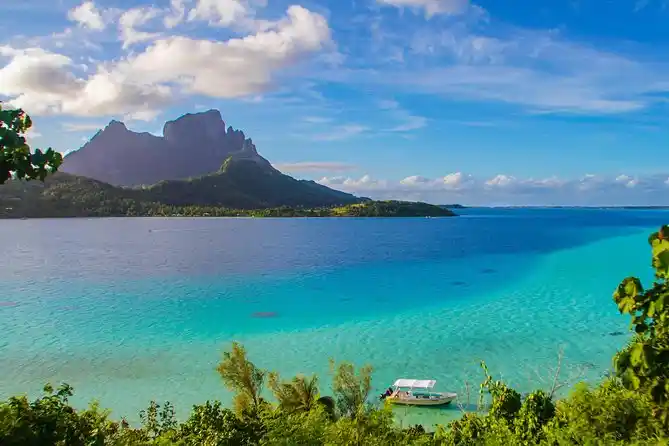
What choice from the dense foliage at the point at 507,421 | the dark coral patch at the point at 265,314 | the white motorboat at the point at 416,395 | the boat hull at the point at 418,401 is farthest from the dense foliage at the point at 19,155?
the dark coral patch at the point at 265,314

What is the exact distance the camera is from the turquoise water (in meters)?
28.5

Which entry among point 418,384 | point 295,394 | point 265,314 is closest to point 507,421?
point 295,394

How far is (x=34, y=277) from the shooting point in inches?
2603

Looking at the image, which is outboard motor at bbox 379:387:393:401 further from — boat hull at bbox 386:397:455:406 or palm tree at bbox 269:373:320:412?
palm tree at bbox 269:373:320:412

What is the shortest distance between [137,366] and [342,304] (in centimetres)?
2254

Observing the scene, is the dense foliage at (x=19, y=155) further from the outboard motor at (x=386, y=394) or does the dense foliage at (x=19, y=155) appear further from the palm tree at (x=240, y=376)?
the outboard motor at (x=386, y=394)

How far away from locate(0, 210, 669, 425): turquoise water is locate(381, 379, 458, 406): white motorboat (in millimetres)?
576

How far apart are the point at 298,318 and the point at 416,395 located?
20.9 m

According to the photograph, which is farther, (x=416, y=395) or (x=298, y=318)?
(x=298, y=318)

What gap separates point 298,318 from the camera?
42531 millimetres

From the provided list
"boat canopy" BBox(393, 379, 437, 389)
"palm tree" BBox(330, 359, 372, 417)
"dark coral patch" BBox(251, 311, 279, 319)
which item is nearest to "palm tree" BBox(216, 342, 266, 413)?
"palm tree" BBox(330, 359, 372, 417)

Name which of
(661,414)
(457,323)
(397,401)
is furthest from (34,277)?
(661,414)

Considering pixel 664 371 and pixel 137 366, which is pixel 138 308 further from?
pixel 664 371

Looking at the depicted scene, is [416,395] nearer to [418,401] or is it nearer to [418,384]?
[418,401]
